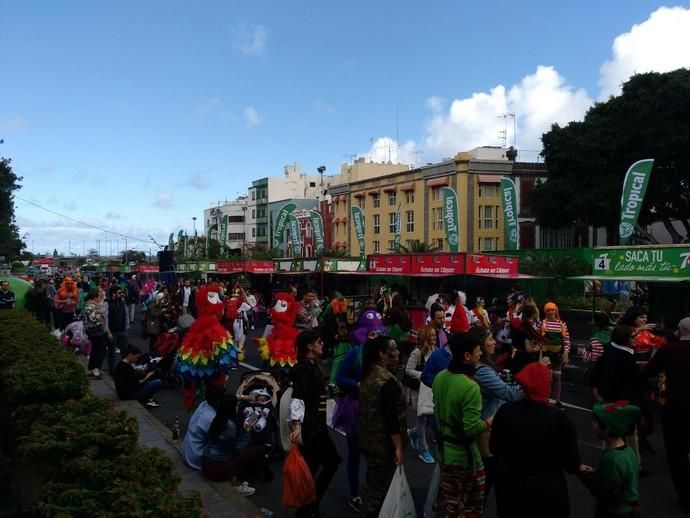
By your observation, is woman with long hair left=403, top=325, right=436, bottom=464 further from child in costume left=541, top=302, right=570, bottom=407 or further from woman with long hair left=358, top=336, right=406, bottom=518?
child in costume left=541, top=302, right=570, bottom=407

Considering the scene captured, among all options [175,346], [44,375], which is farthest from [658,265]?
[44,375]

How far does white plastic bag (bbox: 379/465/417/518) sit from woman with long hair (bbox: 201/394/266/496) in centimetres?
217

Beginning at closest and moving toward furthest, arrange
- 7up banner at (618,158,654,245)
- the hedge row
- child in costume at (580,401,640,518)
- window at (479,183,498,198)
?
the hedge row → child in costume at (580,401,640,518) → 7up banner at (618,158,654,245) → window at (479,183,498,198)

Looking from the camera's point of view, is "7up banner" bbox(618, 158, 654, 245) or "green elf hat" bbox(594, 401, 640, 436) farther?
"7up banner" bbox(618, 158, 654, 245)

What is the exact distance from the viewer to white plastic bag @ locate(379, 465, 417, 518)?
434 centimetres

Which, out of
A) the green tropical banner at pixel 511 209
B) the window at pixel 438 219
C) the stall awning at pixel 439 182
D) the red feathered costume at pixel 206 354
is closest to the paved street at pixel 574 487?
the red feathered costume at pixel 206 354

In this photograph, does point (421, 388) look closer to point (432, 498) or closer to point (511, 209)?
point (432, 498)

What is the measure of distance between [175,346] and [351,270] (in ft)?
45.8

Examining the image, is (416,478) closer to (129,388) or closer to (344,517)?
(344,517)

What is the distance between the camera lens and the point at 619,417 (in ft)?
12.8

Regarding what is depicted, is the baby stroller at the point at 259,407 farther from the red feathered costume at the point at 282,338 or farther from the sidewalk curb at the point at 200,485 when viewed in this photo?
the sidewalk curb at the point at 200,485

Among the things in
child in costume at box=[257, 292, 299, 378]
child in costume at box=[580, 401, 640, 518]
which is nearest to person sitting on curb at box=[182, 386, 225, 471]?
child in costume at box=[257, 292, 299, 378]

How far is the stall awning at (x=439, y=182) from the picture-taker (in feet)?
156

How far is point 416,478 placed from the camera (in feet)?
21.1
